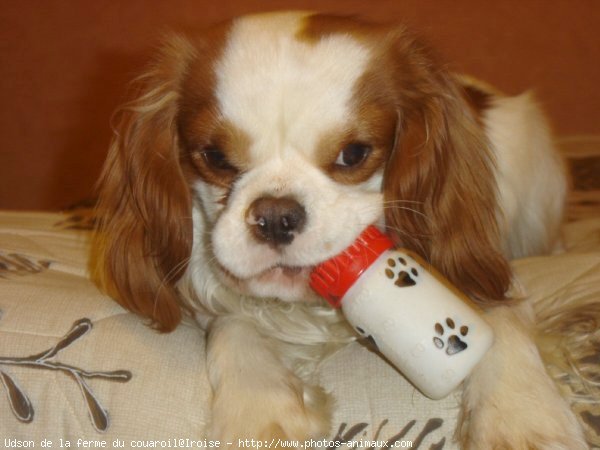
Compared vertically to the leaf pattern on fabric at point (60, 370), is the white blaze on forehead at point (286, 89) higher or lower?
higher

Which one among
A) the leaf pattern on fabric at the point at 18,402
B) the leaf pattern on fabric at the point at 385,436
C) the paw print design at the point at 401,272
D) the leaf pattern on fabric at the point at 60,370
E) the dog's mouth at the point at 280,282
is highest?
the paw print design at the point at 401,272

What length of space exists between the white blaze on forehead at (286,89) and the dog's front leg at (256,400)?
1.12ft

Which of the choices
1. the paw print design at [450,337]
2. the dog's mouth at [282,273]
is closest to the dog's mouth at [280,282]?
the dog's mouth at [282,273]

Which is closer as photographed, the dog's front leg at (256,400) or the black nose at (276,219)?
the dog's front leg at (256,400)

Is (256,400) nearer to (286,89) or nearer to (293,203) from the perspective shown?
(293,203)

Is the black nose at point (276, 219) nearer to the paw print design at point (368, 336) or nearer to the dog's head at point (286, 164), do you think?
the dog's head at point (286, 164)

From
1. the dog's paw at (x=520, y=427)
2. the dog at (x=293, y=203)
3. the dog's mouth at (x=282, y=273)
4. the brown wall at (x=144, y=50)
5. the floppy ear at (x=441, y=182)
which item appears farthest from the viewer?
the brown wall at (x=144, y=50)

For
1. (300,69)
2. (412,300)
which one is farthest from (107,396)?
(300,69)

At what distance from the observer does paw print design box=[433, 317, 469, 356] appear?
102 cm

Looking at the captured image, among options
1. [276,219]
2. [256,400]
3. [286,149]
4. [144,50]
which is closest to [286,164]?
[286,149]

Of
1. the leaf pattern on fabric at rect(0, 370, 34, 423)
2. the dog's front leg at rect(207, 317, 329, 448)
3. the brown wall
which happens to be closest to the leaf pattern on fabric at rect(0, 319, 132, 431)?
the leaf pattern on fabric at rect(0, 370, 34, 423)

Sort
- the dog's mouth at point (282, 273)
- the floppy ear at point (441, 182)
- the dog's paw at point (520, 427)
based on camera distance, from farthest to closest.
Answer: the floppy ear at point (441, 182)
the dog's mouth at point (282, 273)
the dog's paw at point (520, 427)

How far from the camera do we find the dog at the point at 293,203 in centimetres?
110

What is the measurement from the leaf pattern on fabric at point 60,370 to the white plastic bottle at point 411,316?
1.18 feet
